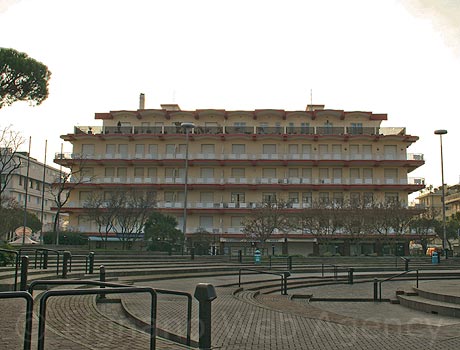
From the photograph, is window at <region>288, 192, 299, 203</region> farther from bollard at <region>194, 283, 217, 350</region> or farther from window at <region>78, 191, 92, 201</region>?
bollard at <region>194, 283, 217, 350</region>

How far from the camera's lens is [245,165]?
59094 mm

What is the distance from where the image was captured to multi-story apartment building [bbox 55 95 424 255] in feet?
189

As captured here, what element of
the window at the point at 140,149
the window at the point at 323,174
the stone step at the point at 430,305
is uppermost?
the window at the point at 140,149

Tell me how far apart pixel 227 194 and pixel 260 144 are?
23.2 ft

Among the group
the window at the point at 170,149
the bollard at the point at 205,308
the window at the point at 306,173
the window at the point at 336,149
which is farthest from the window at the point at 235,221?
the bollard at the point at 205,308

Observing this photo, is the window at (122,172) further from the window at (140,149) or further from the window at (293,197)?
the window at (293,197)

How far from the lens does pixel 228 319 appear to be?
969cm

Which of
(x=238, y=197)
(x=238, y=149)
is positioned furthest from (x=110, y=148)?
(x=238, y=197)

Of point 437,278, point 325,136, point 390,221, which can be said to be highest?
point 325,136

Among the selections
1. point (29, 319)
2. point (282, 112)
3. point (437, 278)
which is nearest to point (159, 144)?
point (282, 112)

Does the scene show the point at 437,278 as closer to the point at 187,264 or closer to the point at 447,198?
the point at 187,264

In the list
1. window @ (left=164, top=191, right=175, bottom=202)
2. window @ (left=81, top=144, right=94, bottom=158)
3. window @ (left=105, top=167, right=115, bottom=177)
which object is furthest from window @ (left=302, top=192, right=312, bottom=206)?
window @ (left=81, top=144, right=94, bottom=158)

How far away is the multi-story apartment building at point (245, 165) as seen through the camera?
5762cm

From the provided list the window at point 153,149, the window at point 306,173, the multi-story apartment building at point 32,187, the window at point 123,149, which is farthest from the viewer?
the multi-story apartment building at point 32,187
